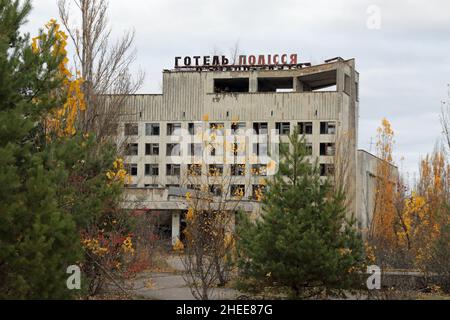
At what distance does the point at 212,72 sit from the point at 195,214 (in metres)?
47.3

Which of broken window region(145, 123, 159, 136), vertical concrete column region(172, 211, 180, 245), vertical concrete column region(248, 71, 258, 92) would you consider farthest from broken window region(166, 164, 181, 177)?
vertical concrete column region(172, 211, 180, 245)

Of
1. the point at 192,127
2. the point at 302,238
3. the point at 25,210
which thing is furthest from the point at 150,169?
the point at 25,210

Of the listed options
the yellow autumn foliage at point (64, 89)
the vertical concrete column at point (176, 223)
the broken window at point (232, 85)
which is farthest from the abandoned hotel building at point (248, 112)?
the yellow autumn foliage at point (64, 89)

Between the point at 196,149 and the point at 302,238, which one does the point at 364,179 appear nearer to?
the point at 196,149

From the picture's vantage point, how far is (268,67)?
68.2 metres

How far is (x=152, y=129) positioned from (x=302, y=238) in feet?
179

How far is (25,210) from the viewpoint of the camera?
11.5m

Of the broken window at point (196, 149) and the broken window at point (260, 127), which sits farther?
the broken window at point (196, 149)

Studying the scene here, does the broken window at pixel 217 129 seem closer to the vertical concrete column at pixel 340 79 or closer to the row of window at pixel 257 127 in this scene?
the row of window at pixel 257 127

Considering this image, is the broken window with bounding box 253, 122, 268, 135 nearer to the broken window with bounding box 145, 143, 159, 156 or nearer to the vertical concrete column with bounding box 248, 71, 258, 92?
the vertical concrete column with bounding box 248, 71, 258, 92

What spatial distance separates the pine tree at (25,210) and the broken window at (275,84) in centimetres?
5602

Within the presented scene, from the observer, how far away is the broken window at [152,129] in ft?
232

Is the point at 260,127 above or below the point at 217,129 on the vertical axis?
above
